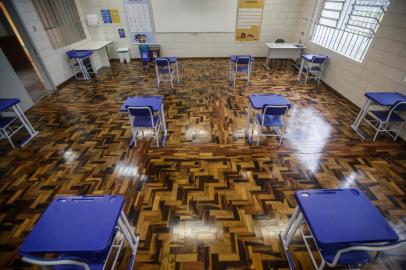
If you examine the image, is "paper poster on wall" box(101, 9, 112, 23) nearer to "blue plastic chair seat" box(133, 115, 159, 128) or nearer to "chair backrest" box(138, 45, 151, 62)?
"chair backrest" box(138, 45, 151, 62)

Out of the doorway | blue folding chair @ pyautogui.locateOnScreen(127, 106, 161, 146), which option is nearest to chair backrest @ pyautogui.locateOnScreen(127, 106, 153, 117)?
blue folding chair @ pyautogui.locateOnScreen(127, 106, 161, 146)

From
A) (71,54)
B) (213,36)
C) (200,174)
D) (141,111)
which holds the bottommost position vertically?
(200,174)

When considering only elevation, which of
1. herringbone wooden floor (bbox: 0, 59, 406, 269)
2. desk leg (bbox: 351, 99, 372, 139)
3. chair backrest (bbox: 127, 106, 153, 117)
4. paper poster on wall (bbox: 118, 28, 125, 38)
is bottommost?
herringbone wooden floor (bbox: 0, 59, 406, 269)

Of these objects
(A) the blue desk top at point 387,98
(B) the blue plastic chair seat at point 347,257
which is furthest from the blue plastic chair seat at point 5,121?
(A) the blue desk top at point 387,98

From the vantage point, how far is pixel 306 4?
679 centimetres

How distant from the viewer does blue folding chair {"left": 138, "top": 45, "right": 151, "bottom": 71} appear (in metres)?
7.37

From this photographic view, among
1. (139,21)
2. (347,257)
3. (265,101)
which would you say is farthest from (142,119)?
(139,21)

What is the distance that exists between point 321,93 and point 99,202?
5.92m

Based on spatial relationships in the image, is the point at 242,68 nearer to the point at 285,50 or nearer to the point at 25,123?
the point at 285,50

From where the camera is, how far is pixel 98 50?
278 inches

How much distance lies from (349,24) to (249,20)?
3.43 meters

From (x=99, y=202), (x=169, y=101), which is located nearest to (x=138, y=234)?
(x=99, y=202)

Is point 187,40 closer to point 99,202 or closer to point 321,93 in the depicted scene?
point 321,93

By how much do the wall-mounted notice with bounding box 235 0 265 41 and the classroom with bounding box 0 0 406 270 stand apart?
5cm
